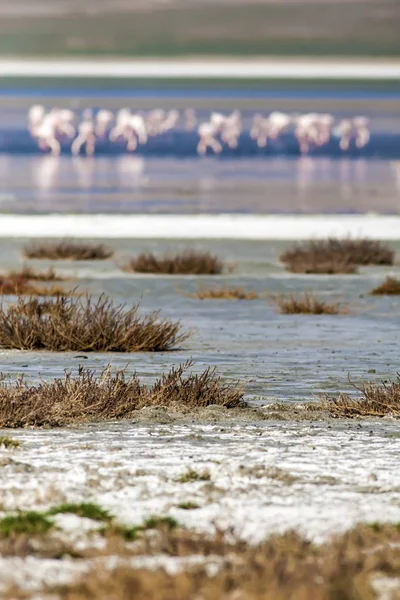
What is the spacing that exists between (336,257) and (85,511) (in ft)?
68.8

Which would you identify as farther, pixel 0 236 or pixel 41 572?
pixel 0 236

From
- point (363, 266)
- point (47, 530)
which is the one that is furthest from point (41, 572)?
point (363, 266)

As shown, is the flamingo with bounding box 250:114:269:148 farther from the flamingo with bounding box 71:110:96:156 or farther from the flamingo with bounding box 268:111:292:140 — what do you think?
the flamingo with bounding box 71:110:96:156

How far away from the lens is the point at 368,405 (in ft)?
37.3

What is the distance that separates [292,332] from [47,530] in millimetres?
10590

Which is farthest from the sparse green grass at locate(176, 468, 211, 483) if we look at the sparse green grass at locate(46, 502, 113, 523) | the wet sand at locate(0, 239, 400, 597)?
the sparse green grass at locate(46, 502, 113, 523)

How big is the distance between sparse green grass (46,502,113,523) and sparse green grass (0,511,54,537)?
0.09 m

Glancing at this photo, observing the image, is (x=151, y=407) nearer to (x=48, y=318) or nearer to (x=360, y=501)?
(x=360, y=501)

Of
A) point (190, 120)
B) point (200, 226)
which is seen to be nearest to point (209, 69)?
point (190, 120)

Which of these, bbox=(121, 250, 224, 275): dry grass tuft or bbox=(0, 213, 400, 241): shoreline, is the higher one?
bbox=(121, 250, 224, 275): dry grass tuft

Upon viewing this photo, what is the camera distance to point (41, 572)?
259 inches

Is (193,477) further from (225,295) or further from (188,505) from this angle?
(225,295)

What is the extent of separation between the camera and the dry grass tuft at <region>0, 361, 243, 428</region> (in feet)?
34.2

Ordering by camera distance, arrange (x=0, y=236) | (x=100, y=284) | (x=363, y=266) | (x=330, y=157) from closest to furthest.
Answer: (x=100, y=284) → (x=363, y=266) → (x=0, y=236) → (x=330, y=157)
